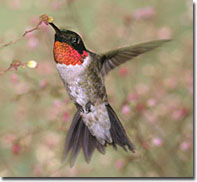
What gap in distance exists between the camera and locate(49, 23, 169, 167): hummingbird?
0.64m

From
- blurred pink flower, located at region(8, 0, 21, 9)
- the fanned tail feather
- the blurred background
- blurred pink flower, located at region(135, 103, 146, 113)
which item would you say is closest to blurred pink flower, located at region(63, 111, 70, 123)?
the blurred background

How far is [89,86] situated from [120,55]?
0.49 ft

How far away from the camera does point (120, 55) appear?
84 cm

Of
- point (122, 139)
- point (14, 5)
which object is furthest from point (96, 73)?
point (14, 5)

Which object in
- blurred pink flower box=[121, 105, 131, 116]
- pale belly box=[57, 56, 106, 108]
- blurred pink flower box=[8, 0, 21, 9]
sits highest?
blurred pink flower box=[8, 0, 21, 9]

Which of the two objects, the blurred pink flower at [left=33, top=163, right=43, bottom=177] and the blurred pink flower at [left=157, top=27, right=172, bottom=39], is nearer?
the blurred pink flower at [left=33, top=163, right=43, bottom=177]

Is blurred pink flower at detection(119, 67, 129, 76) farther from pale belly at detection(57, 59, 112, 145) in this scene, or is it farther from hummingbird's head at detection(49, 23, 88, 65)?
hummingbird's head at detection(49, 23, 88, 65)

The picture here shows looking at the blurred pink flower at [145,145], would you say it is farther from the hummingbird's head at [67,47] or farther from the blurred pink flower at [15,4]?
the blurred pink flower at [15,4]

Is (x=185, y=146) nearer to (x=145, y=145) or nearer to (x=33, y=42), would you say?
(x=145, y=145)

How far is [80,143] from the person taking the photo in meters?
0.94

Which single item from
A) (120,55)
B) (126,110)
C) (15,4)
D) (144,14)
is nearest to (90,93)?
(120,55)

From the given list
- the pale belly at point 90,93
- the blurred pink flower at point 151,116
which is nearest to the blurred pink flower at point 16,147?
the pale belly at point 90,93

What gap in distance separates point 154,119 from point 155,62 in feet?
1.67

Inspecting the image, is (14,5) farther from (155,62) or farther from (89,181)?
(89,181)
